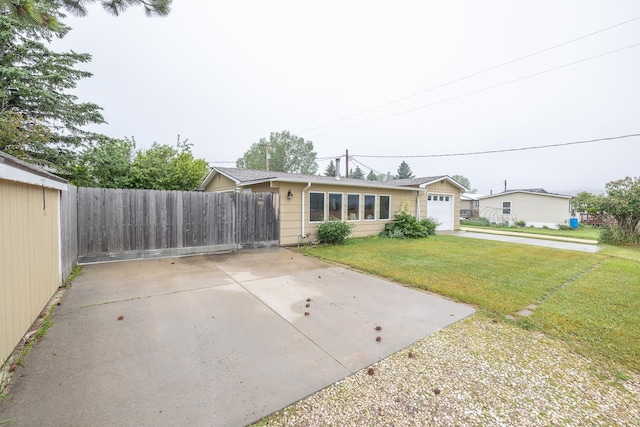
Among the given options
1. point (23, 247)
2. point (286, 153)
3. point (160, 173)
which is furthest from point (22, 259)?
point (286, 153)

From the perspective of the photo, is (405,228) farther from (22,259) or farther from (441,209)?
(22,259)

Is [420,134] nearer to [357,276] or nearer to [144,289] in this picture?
[357,276]

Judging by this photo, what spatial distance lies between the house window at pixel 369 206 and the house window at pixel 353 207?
0.45m

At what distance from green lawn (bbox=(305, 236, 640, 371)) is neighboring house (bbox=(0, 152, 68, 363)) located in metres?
5.11

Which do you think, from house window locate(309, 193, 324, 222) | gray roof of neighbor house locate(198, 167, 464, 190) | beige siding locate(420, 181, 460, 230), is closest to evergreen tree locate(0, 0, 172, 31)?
gray roof of neighbor house locate(198, 167, 464, 190)

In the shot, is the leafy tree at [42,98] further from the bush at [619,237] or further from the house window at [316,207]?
the bush at [619,237]

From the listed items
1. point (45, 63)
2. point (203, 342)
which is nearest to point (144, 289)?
point (203, 342)

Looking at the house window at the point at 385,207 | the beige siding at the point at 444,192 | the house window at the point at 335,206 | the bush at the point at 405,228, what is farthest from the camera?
the beige siding at the point at 444,192

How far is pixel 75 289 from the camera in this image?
169 inches

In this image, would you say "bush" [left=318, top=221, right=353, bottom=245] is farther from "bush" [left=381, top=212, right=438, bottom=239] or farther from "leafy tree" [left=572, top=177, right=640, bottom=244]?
"leafy tree" [left=572, top=177, right=640, bottom=244]

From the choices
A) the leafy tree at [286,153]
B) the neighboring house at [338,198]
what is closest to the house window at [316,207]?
the neighboring house at [338,198]

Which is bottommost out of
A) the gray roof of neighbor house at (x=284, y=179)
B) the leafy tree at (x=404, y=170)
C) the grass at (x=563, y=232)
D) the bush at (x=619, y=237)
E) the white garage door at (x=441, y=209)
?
the grass at (x=563, y=232)

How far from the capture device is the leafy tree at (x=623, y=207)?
441 inches

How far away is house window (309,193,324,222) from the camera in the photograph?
9477mm
